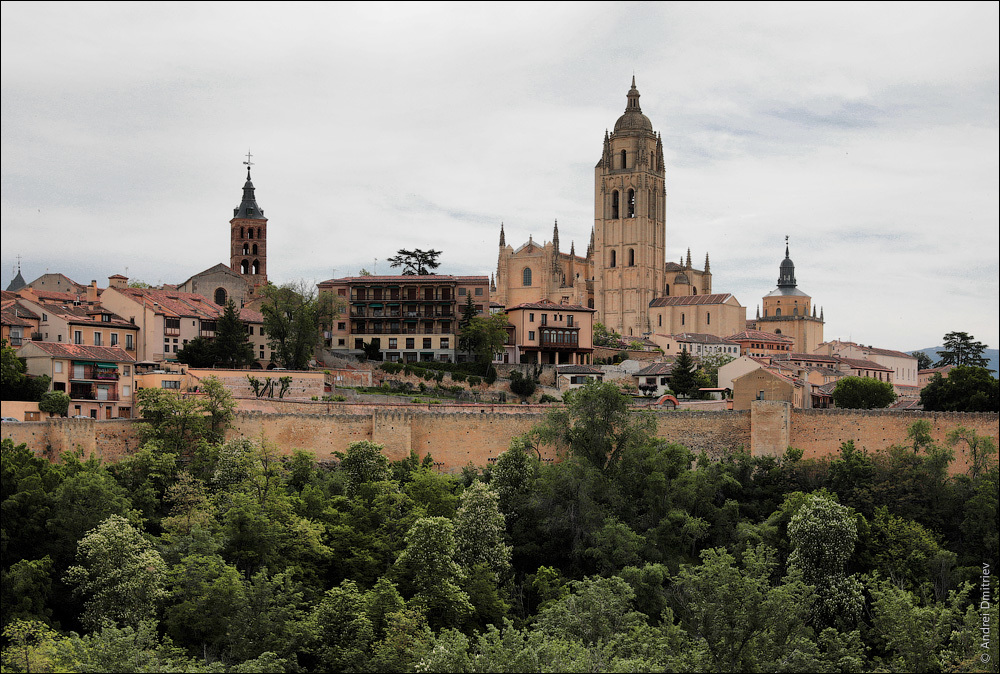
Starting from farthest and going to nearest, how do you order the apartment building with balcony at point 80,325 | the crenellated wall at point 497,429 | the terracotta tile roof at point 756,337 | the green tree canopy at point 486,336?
the terracotta tile roof at point 756,337, the green tree canopy at point 486,336, the apartment building with balcony at point 80,325, the crenellated wall at point 497,429

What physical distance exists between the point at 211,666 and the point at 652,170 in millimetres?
87195

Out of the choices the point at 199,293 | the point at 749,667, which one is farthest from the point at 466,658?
the point at 199,293

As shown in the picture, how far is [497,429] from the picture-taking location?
52375 mm

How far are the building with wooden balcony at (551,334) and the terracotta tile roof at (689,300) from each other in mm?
34331

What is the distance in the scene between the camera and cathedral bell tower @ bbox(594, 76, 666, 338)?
11425 cm

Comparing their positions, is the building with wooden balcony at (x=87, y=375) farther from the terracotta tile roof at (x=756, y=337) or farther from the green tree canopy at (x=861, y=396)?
the terracotta tile roof at (x=756, y=337)

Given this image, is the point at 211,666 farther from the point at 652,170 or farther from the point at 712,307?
the point at 652,170

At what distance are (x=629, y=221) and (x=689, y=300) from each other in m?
10.2

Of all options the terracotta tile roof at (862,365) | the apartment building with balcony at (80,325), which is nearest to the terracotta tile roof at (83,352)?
the apartment building with balcony at (80,325)

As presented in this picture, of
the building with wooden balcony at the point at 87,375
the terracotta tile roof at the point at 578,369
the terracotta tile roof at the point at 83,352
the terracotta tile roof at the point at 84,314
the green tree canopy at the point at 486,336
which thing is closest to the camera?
the building with wooden balcony at the point at 87,375

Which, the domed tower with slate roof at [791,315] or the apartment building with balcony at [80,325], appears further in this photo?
the domed tower with slate roof at [791,315]

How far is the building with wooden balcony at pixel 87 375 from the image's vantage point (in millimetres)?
52750

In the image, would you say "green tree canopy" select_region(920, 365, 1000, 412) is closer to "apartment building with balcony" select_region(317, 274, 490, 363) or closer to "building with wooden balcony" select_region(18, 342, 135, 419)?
"apartment building with balcony" select_region(317, 274, 490, 363)

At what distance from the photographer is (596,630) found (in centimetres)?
3769
